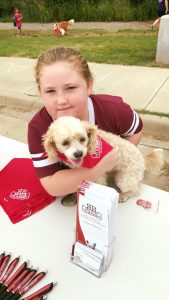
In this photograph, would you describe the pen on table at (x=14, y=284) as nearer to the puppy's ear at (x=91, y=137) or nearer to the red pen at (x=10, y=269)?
the red pen at (x=10, y=269)

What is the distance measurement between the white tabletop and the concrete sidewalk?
8.74ft

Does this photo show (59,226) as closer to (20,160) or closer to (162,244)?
(162,244)

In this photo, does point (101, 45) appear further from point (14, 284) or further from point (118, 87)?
point (14, 284)

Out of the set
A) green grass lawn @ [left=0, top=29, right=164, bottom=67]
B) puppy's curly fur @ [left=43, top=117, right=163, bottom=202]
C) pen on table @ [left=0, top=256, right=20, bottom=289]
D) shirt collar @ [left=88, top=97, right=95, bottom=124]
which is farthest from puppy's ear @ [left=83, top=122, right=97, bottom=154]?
green grass lawn @ [left=0, top=29, right=164, bottom=67]

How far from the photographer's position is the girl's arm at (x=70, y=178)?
139 cm

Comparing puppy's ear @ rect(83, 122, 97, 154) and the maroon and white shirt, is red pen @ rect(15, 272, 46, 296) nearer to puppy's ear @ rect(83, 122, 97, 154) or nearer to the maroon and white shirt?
the maroon and white shirt

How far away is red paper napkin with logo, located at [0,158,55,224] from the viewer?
1522mm

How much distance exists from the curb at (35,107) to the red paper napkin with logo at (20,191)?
7.87 feet

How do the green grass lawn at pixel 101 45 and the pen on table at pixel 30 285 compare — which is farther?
the green grass lawn at pixel 101 45

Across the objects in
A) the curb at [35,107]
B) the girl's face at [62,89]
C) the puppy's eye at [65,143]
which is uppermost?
the girl's face at [62,89]

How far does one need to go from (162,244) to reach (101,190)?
443mm

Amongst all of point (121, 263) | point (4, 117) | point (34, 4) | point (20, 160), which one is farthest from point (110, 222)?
point (34, 4)

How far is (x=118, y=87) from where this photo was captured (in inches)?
202

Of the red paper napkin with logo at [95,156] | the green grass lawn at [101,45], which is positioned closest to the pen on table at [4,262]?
the red paper napkin with logo at [95,156]
